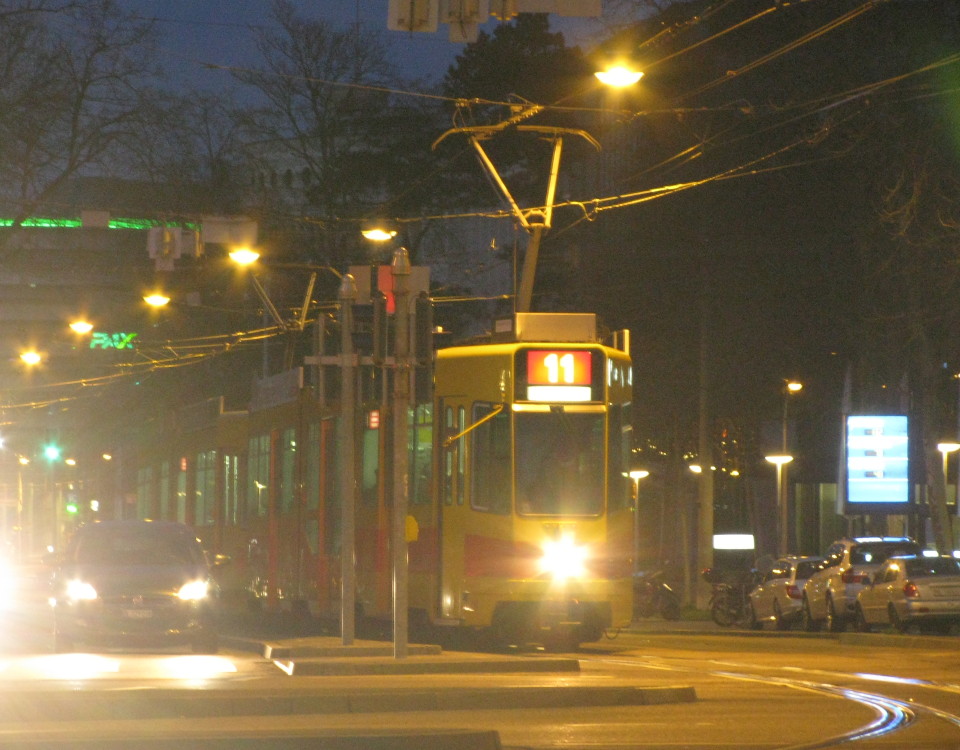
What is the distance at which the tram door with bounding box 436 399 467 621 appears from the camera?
62.0 ft

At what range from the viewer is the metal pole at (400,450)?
15.6m

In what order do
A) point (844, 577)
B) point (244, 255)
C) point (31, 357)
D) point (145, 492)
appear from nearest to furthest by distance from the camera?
point (244, 255) < point (844, 577) < point (31, 357) < point (145, 492)

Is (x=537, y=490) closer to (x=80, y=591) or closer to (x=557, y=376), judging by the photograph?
(x=557, y=376)

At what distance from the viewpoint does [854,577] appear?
2902 cm

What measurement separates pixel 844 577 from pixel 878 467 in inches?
125

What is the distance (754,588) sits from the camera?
110 ft

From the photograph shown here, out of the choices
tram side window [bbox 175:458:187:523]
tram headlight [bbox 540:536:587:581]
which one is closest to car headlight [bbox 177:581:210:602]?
tram headlight [bbox 540:536:587:581]

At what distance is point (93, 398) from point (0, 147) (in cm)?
2723

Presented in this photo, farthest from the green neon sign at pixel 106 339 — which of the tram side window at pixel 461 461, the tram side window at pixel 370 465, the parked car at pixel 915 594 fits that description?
the tram side window at pixel 461 461

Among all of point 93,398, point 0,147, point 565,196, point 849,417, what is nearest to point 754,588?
point 849,417

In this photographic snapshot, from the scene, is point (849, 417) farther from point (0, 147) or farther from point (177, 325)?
point (177, 325)

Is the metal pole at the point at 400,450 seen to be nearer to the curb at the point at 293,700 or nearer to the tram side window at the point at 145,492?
the curb at the point at 293,700

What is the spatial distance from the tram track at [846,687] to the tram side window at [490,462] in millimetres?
2086

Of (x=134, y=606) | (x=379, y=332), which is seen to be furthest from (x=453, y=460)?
(x=134, y=606)
